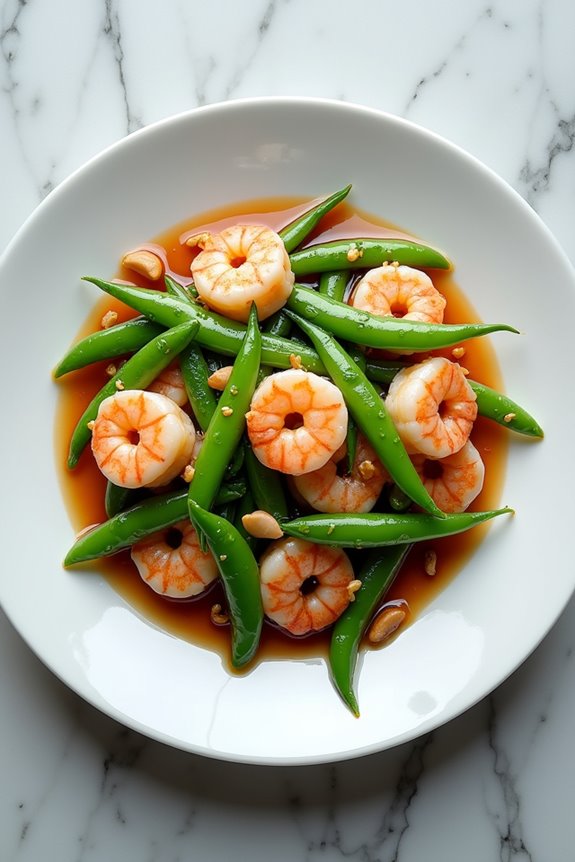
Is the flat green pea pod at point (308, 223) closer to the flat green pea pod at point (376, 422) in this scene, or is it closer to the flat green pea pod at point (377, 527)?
the flat green pea pod at point (376, 422)

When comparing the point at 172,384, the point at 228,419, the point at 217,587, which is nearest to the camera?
the point at 228,419

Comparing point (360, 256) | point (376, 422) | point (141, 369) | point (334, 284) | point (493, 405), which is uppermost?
point (360, 256)

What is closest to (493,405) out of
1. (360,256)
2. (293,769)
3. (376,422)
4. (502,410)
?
(502,410)

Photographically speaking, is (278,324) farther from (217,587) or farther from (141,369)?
(217,587)

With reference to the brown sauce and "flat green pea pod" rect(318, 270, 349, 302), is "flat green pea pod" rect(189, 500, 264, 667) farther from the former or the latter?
"flat green pea pod" rect(318, 270, 349, 302)

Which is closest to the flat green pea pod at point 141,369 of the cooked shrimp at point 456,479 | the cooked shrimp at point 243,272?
the cooked shrimp at point 243,272

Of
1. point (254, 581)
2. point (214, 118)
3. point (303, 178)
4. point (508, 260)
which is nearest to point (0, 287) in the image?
point (214, 118)

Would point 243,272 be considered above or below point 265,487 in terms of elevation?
above
